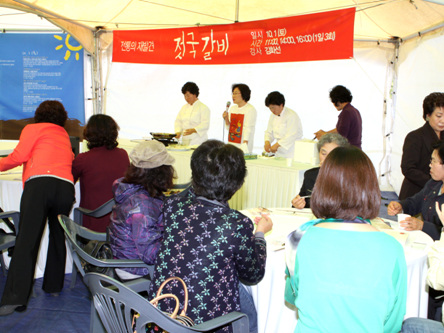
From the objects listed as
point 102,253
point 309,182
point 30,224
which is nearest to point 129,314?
point 102,253

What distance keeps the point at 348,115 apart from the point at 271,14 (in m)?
1.94

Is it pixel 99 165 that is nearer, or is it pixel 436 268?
pixel 436 268

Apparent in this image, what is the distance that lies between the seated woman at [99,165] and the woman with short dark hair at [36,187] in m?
A: 0.12

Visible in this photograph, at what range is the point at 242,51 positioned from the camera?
504cm

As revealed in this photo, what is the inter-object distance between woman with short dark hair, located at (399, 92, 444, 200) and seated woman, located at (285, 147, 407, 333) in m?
2.13

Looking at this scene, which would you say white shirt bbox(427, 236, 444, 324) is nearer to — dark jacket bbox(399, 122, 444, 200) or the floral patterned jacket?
the floral patterned jacket

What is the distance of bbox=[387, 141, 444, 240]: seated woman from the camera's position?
2348mm

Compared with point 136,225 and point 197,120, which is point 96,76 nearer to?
point 197,120

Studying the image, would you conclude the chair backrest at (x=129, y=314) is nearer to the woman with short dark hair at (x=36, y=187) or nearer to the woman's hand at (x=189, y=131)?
the woman with short dark hair at (x=36, y=187)

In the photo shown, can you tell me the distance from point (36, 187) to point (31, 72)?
16.1 ft

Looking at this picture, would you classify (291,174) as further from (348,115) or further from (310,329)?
(310,329)

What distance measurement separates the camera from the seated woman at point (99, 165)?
2.85 m

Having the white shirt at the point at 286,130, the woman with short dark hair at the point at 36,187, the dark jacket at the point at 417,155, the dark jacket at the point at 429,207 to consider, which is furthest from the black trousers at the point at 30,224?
the white shirt at the point at 286,130

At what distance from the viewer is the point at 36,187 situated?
2713 millimetres
